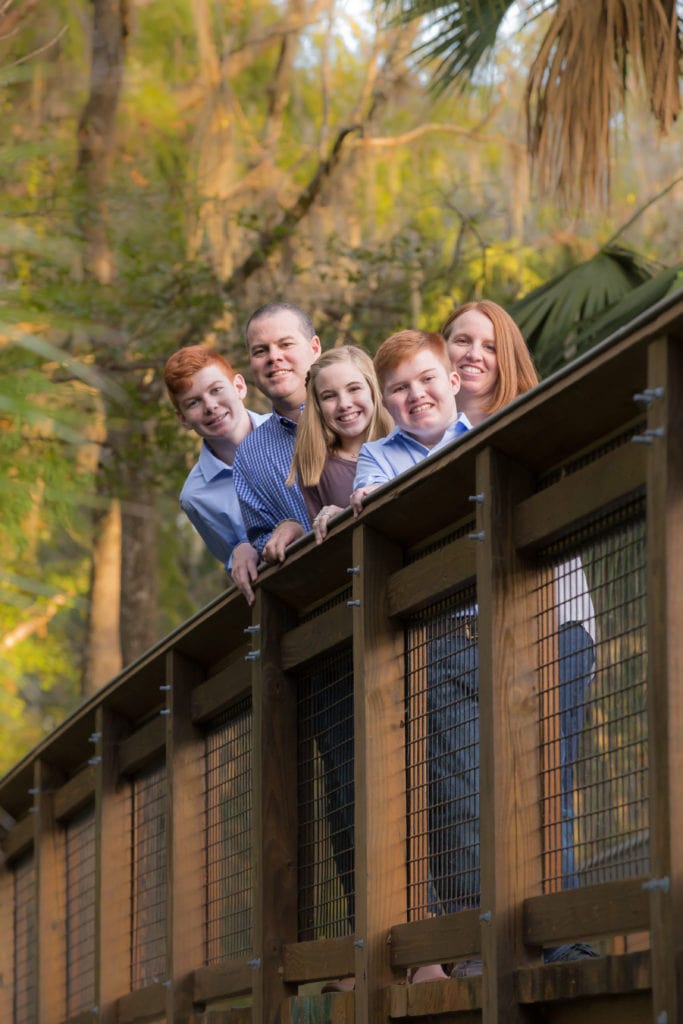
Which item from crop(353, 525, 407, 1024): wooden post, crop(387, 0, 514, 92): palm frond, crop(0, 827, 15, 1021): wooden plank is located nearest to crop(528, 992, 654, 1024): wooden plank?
crop(353, 525, 407, 1024): wooden post

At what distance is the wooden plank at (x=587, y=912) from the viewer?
335 cm

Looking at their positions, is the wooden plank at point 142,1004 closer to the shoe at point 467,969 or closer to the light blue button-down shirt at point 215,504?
the light blue button-down shirt at point 215,504

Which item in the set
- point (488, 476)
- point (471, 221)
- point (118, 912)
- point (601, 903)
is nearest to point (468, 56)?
point (471, 221)

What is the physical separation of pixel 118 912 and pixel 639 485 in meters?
4.26

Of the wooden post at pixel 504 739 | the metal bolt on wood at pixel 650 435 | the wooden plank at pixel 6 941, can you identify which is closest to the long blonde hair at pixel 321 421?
the wooden post at pixel 504 739

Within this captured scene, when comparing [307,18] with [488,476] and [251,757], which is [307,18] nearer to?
[251,757]

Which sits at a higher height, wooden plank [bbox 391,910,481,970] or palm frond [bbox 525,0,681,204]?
palm frond [bbox 525,0,681,204]

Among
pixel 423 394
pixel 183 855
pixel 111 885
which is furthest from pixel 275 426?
pixel 111 885

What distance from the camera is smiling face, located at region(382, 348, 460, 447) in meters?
5.11

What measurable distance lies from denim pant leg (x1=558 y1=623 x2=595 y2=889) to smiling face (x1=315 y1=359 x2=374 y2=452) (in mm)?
1644

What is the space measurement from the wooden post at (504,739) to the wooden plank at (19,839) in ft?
17.4

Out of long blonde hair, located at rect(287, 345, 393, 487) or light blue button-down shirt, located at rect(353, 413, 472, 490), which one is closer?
light blue button-down shirt, located at rect(353, 413, 472, 490)

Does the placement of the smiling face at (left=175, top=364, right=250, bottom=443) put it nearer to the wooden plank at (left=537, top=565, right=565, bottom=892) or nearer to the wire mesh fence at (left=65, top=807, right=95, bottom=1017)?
the wire mesh fence at (left=65, top=807, right=95, bottom=1017)

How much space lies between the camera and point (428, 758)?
4.54 meters
